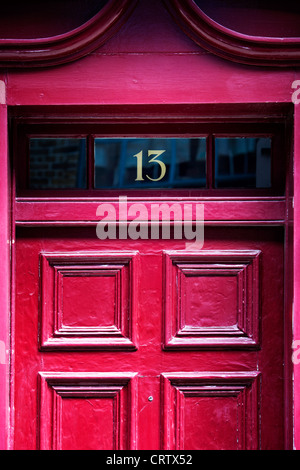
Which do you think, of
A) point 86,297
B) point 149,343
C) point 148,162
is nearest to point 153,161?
point 148,162

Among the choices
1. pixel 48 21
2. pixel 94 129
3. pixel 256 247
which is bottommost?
pixel 256 247

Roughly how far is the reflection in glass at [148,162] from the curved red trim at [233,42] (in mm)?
439

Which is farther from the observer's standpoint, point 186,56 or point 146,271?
point 146,271

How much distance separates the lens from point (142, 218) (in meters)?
2.21

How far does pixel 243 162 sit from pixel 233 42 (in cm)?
56

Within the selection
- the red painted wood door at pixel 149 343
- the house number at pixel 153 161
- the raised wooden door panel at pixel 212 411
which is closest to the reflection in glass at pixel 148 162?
the house number at pixel 153 161

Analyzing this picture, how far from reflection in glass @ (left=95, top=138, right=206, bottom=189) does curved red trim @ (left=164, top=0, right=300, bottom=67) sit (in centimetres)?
44

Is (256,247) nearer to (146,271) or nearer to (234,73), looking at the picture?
(146,271)

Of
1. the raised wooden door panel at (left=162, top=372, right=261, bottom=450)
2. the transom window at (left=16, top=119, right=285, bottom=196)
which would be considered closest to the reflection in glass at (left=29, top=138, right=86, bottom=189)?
the transom window at (left=16, top=119, right=285, bottom=196)

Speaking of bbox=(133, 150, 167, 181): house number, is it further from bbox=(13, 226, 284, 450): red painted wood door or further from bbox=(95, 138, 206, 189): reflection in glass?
bbox=(13, 226, 284, 450): red painted wood door

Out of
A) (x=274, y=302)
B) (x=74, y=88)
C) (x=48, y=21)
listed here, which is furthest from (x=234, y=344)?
(x=48, y=21)

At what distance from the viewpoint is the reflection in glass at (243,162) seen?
7.38 ft

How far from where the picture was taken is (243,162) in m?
2.26
